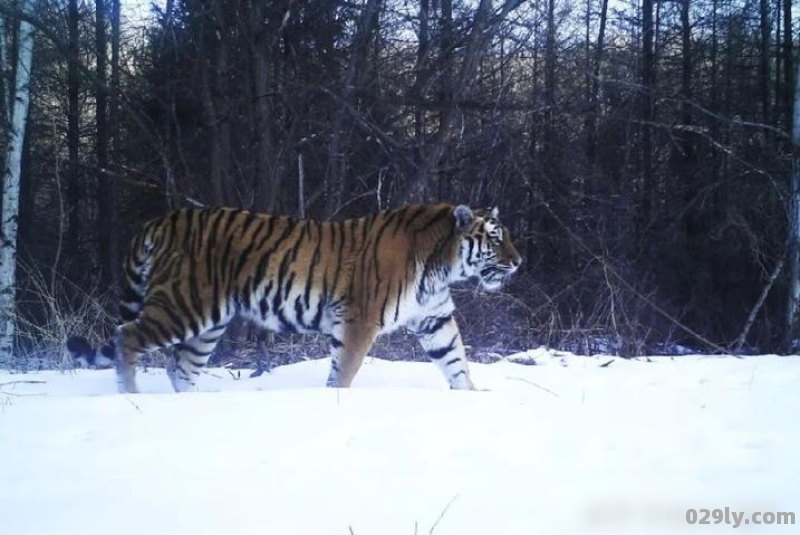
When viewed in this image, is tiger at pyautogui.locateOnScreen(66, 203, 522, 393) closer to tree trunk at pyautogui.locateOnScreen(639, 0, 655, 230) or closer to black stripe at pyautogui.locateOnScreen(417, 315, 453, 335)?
black stripe at pyautogui.locateOnScreen(417, 315, 453, 335)

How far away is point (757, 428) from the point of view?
3553 millimetres

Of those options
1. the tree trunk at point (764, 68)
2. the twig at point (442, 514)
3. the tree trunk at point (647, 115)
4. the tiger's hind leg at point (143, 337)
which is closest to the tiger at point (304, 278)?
the tiger's hind leg at point (143, 337)

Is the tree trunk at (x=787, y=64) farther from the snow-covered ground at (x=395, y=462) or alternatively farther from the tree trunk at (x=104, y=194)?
the tree trunk at (x=104, y=194)

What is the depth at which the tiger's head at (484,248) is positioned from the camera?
6.18m

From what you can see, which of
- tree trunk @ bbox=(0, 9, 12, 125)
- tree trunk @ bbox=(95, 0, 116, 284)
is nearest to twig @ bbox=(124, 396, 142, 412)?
tree trunk @ bbox=(0, 9, 12, 125)

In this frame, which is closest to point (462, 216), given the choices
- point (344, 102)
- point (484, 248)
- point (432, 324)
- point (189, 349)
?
point (484, 248)

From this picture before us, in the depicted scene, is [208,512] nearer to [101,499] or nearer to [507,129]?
[101,499]

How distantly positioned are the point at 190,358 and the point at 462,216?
98.8 inches

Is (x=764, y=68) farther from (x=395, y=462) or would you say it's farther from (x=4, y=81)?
(x=395, y=462)

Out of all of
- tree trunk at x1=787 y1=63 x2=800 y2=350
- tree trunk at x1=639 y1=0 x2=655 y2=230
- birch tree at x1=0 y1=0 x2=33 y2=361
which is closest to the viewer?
birch tree at x1=0 y1=0 x2=33 y2=361

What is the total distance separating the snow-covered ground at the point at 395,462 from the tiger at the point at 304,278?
1314 millimetres

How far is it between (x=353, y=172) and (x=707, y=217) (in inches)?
355

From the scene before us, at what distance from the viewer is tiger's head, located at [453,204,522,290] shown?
243 inches

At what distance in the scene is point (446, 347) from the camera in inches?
234
